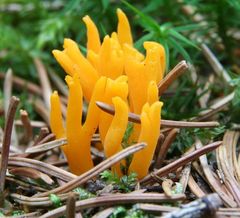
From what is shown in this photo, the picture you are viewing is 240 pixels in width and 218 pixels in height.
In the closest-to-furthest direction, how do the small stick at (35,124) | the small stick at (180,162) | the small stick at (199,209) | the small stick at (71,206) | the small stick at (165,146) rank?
the small stick at (199,209)
the small stick at (71,206)
the small stick at (180,162)
the small stick at (165,146)
the small stick at (35,124)

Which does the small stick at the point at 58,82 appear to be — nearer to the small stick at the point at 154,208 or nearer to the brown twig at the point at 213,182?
the brown twig at the point at 213,182

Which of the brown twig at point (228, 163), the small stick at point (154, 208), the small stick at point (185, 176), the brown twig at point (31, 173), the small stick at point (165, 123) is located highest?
the small stick at point (165, 123)

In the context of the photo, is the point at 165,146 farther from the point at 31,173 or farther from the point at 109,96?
the point at 31,173

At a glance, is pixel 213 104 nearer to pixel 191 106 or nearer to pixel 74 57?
pixel 191 106

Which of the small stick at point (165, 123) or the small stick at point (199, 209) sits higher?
the small stick at point (165, 123)

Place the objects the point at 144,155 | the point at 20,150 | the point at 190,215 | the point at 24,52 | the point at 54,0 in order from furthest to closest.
A: the point at 54,0, the point at 24,52, the point at 20,150, the point at 144,155, the point at 190,215

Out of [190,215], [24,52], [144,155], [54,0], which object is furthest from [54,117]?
[54,0]

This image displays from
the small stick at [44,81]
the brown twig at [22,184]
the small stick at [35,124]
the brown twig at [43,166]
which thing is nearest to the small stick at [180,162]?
the brown twig at [43,166]

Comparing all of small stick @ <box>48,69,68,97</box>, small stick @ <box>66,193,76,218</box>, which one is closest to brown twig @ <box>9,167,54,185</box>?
small stick @ <box>66,193,76,218</box>
